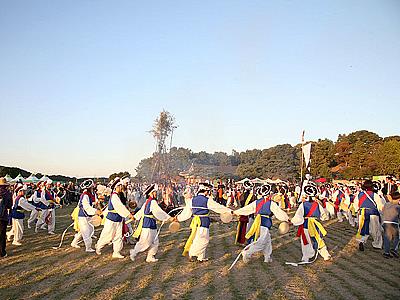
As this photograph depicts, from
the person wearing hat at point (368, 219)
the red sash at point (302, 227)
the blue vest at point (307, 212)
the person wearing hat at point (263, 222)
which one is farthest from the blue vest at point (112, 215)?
the person wearing hat at point (368, 219)

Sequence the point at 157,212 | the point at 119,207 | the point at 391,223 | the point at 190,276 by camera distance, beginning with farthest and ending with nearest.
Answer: the point at 391,223
the point at 119,207
the point at 157,212
the point at 190,276

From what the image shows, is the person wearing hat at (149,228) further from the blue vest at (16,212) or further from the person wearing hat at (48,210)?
the person wearing hat at (48,210)

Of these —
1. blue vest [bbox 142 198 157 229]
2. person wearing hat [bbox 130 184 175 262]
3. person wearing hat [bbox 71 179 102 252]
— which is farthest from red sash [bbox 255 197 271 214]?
person wearing hat [bbox 71 179 102 252]

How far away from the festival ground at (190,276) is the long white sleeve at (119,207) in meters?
1.11

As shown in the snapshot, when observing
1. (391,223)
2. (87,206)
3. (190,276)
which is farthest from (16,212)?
(391,223)

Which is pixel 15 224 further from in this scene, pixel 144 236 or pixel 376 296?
pixel 376 296

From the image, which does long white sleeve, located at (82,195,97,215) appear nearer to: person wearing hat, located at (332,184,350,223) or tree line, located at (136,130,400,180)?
person wearing hat, located at (332,184,350,223)

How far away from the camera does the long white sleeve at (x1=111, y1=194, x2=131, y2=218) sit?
9789 mm

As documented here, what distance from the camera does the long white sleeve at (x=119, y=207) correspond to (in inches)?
385

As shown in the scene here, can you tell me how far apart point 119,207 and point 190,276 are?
2.71 m

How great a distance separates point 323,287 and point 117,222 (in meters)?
5.13

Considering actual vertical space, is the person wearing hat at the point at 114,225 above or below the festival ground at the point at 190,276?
above

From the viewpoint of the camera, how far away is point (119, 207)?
9898 millimetres

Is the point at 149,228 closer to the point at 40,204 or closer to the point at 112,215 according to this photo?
the point at 112,215
